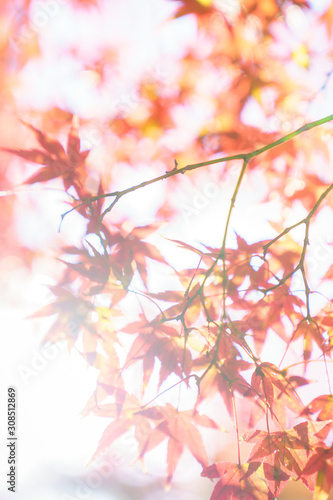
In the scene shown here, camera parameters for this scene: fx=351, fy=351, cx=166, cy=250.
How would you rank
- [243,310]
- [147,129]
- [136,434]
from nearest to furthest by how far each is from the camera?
[136,434] < [243,310] < [147,129]

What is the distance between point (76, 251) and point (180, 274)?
23 cm

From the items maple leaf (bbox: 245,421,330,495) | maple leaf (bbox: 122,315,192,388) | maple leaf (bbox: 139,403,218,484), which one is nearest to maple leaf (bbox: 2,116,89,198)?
maple leaf (bbox: 122,315,192,388)

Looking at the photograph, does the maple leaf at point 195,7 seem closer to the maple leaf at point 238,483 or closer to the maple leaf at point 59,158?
the maple leaf at point 59,158

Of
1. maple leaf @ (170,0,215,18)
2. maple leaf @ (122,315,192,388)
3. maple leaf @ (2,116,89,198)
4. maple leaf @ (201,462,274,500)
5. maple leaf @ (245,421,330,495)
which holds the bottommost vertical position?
maple leaf @ (201,462,274,500)

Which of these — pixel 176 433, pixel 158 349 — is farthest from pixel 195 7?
pixel 176 433

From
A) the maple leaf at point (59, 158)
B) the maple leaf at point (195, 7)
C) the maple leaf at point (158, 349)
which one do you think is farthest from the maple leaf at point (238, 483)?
the maple leaf at point (195, 7)

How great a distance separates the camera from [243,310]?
0.82 metres

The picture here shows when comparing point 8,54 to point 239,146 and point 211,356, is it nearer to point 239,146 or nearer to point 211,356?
point 239,146

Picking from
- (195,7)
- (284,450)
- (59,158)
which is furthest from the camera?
(195,7)

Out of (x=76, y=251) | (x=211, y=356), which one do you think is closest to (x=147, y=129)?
(x=76, y=251)

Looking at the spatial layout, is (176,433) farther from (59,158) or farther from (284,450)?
(59,158)

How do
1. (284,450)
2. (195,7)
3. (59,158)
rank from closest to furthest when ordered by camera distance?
(284,450), (59,158), (195,7)

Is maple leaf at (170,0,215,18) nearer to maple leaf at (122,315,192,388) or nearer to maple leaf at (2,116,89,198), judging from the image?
maple leaf at (2,116,89,198)

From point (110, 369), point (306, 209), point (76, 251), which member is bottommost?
point (110, 369)
